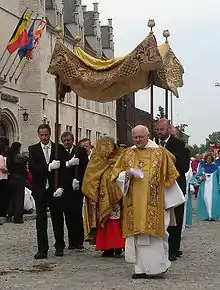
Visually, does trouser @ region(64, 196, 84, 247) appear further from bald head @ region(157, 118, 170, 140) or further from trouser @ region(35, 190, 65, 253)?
bald head @ region(157, 118, 170, 140)

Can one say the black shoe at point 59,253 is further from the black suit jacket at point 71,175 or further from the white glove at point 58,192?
the white glove at point 58,192

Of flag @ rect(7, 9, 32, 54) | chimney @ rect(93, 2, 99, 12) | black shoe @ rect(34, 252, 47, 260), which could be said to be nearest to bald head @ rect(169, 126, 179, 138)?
black shoe @ rect(34, 252, 47, 260)

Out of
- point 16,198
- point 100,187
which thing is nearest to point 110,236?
point 100,187

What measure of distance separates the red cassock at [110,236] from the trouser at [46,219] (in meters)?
0.60

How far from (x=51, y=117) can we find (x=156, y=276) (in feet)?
138

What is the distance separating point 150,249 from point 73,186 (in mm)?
2639

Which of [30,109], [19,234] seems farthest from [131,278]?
[30,109]

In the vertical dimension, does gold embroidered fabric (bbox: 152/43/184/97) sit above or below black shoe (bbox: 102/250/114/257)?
above

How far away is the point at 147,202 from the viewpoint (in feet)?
28.6

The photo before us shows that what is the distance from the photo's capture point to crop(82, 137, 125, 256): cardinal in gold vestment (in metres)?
10.6

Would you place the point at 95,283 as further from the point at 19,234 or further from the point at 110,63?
the point at 19,234

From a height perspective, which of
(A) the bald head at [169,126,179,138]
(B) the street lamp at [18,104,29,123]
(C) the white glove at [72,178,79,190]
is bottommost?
(C) the white glove at [72,178,79,190]

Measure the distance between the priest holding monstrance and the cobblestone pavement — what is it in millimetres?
268

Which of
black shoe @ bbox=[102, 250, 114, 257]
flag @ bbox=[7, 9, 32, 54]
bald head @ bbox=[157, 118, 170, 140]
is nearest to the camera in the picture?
bald head @ bbox=[157, 118, 170, 140]
